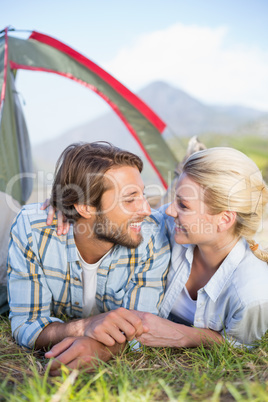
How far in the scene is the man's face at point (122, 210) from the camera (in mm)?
1993

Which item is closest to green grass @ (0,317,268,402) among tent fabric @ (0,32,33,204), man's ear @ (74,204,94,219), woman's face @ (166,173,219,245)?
woman's face @ (166,173,219,245)

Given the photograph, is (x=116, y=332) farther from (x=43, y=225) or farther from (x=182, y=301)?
(x=43, y=225)

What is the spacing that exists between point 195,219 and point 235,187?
0.86 ft

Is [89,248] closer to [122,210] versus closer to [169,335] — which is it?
[122,210]

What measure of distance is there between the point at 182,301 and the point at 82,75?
7.94 ft

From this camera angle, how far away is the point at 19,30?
3.20 meters

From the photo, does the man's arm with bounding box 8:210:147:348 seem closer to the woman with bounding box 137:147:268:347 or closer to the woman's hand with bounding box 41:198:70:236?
the woman's hand with bounding box 41:198:70:236

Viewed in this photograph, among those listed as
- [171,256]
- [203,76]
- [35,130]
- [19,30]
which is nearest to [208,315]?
[171,256]

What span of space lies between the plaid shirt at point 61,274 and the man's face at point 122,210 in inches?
3.8

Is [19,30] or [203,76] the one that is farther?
[203,76]

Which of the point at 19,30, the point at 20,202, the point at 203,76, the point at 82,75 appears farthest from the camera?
the point at 203,76

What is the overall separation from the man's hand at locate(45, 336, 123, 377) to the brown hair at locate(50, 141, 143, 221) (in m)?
0.75

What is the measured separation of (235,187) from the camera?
1787mm

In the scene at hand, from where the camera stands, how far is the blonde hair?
1784mm
